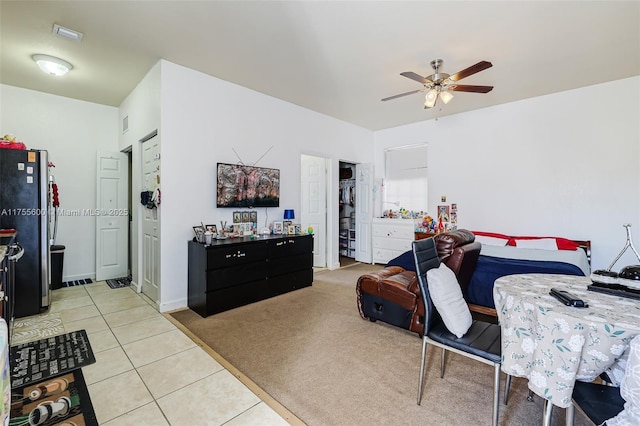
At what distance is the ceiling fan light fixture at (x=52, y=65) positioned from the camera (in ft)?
10.6

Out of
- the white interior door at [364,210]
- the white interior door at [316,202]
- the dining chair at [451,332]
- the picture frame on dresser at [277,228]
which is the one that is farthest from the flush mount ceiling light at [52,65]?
the white interior door at [364,210]

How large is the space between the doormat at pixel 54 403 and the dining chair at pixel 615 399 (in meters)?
2.45

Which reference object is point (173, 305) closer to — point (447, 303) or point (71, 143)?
point (447, 303)

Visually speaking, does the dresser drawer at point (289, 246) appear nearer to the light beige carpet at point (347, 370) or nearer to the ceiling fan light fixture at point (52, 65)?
the light beige carpet at point (347, 370)

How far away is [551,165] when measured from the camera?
14.2 feet

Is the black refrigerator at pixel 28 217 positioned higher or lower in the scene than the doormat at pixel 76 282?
higher

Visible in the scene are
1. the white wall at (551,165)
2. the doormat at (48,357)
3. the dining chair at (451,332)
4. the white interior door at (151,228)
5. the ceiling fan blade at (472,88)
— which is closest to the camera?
the dining chair at (451,332)

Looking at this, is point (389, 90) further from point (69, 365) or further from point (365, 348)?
point (69, 365)

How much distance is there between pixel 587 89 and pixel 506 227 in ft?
7.18

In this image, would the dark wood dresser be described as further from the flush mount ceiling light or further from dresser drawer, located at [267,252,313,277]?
the flush mount ceiling light

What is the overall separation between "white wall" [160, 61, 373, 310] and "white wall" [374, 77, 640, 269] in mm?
2993

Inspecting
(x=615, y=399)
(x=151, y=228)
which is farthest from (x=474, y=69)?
(x=151, y=228)

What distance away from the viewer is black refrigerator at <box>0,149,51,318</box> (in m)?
3.03

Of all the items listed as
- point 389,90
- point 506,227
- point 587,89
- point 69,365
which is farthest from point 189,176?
point 587,89
